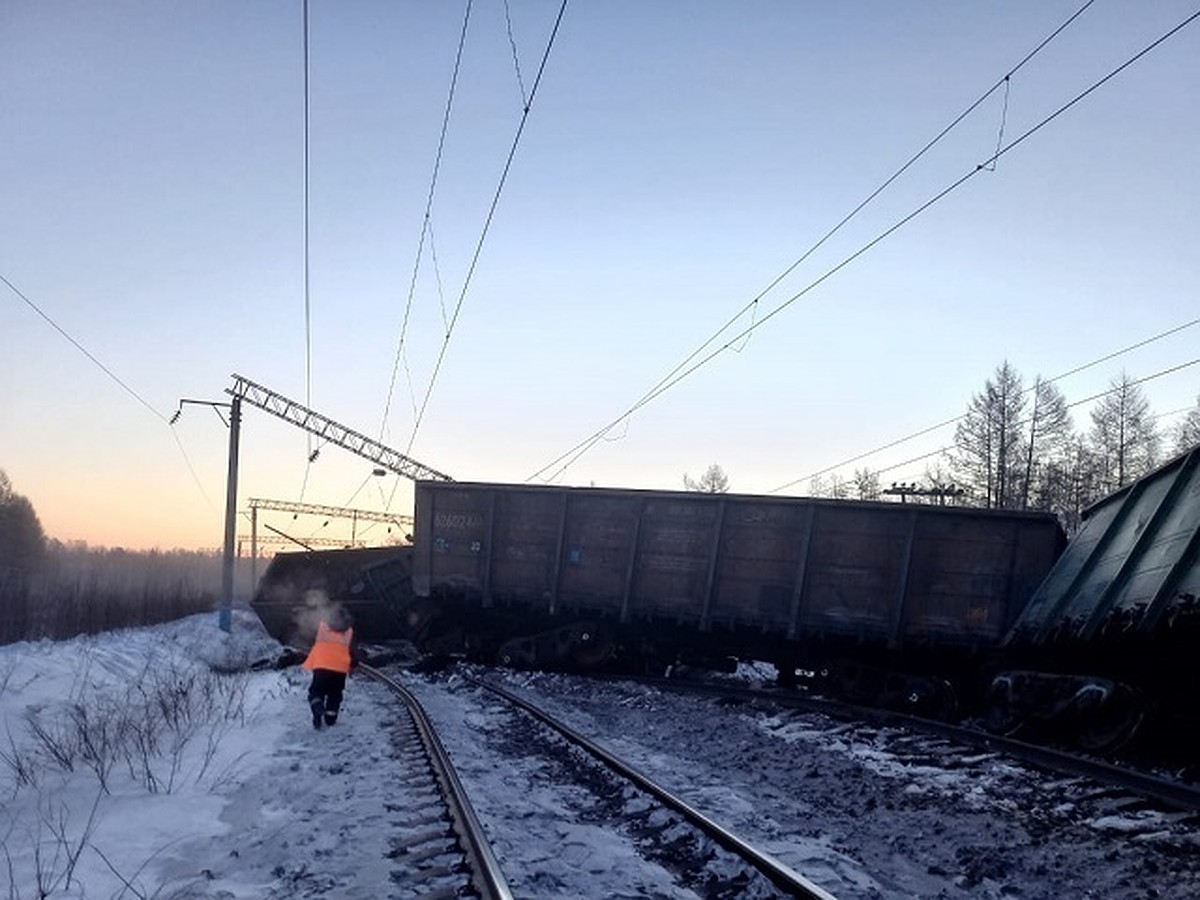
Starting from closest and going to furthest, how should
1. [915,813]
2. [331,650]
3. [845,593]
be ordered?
[915,813], [331,650], [845,593]

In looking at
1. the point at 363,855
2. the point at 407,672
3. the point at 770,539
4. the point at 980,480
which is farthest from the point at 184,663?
the point at 980,480

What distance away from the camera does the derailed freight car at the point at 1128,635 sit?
7727mm

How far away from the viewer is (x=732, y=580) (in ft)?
51.9

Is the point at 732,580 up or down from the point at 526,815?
up

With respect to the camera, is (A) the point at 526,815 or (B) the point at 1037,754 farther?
(B) the point at 1037,754

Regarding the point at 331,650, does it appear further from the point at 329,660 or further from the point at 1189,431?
the point at 1189,431

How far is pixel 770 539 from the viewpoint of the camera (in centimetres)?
1558

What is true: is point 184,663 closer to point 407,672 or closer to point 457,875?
point 407,672

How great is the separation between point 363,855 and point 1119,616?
22.4 feet

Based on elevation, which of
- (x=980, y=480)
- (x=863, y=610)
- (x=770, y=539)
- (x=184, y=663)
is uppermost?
(x=980, y=480)

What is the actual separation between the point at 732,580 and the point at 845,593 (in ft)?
6.15

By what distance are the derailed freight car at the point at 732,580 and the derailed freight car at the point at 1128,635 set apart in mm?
2660

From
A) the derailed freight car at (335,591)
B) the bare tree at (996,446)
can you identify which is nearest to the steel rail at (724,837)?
the derailed freight car at (335,591)

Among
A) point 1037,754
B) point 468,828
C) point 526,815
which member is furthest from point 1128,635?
point 468,828
